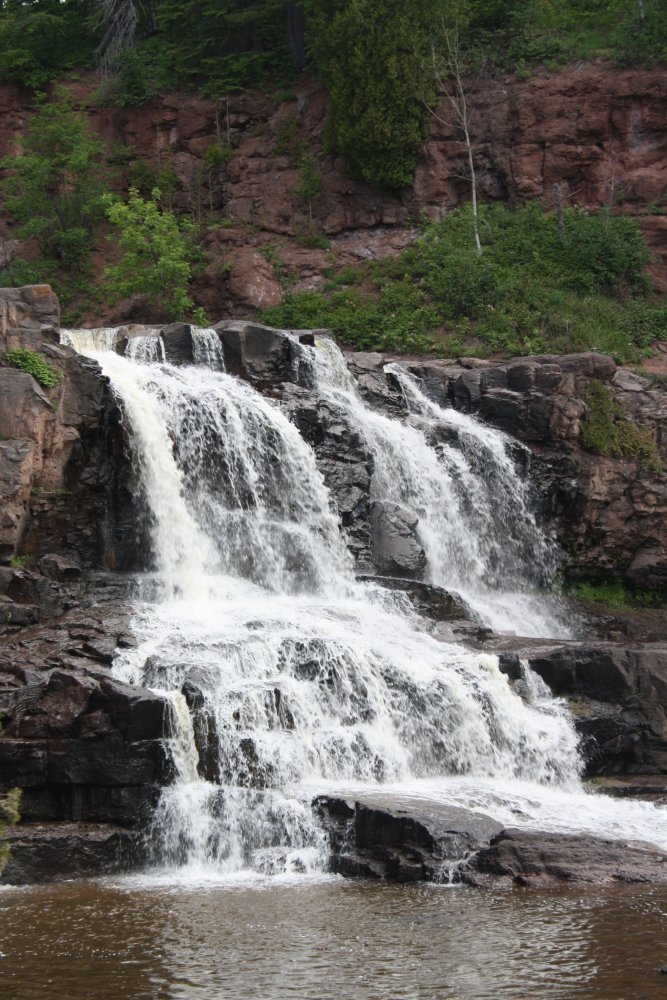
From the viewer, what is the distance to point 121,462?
18953 millimetres

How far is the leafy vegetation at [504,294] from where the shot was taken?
2958 centimetres

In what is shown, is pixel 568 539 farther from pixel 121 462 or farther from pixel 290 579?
pixel 121 462

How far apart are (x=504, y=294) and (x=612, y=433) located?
824 centimetres

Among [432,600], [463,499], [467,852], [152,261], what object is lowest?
[467,852]

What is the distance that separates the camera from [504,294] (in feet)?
101

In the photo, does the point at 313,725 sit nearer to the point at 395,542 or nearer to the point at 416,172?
the point at 395,542

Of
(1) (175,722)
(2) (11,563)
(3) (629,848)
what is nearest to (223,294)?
(2) (11,563)

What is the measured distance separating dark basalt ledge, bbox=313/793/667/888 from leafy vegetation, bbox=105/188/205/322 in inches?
801

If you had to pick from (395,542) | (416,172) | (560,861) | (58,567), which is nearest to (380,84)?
(416,172)

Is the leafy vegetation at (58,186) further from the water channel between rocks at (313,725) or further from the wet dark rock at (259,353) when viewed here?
the wet dark rock at (259,353)

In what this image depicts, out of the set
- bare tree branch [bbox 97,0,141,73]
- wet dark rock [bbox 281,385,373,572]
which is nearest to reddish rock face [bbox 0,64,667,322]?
bare tree branch [bbox 97,0,141,73]

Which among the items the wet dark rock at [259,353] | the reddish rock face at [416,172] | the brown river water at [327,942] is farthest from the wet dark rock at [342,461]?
the reddish rock face at [416,172]

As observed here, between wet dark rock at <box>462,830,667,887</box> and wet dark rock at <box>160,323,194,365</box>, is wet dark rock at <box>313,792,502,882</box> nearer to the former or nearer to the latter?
wet dark rock at <box>462,830,667,887</box>

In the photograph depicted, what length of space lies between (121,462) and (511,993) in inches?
528
